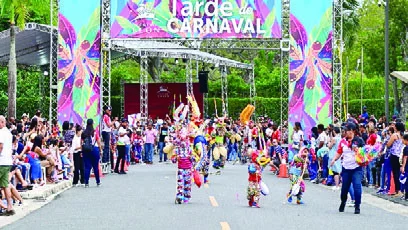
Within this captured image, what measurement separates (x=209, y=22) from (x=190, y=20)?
0.69 metres

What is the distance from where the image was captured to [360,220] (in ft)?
57.9

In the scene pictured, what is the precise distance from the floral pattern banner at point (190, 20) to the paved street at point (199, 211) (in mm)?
9181

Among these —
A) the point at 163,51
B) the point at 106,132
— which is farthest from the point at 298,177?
the point at 163,51

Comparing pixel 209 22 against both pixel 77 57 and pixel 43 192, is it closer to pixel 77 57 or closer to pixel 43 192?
pixel 77 57

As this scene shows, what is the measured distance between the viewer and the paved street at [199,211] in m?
16.3

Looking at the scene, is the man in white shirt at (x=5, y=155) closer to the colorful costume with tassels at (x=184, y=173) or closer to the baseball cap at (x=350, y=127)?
the colorful costume with tassels at (x=184, y=173)

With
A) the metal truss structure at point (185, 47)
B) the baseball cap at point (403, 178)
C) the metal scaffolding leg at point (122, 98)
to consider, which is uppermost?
the metal truss structure at point (185, 47)

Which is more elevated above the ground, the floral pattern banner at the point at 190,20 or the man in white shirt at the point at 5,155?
the floral pattern banner at the point at 190,20

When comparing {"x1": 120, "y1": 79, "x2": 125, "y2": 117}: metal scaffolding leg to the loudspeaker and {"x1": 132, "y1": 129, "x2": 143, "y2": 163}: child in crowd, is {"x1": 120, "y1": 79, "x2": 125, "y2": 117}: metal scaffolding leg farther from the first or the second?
{"x1": 132, "y1": 129, "x2": 143, "y2": 163}: child in crowd

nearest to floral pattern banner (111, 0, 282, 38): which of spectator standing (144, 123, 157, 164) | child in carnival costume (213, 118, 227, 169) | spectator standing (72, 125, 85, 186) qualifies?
child in carnival costume (213, 118, 227, 169)

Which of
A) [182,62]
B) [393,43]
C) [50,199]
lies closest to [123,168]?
[50,199]

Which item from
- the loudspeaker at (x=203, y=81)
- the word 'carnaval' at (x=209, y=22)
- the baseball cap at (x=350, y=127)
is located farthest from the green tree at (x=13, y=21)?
the baseball cap at (x=350, y=127)

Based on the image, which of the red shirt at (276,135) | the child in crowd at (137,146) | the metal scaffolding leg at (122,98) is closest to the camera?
the red shirt at (276,135)

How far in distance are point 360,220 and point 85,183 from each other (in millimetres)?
10496
